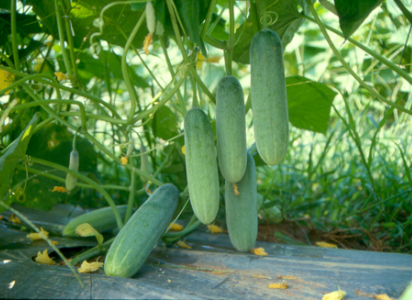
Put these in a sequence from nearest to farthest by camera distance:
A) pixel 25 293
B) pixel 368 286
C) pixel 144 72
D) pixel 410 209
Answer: pixel 25 293, pixel 368 286, pixel 410 209, pixel 144 72

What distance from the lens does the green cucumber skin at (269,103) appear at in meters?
0.88

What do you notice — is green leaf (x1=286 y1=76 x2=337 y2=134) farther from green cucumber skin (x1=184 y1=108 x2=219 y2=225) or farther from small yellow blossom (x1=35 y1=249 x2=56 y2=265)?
small yellow blossom (x1=35 y1=249 x2=56 y2=265)

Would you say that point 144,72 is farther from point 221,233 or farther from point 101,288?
point 101,288

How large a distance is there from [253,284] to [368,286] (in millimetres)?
292

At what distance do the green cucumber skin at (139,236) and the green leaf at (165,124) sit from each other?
60 centimetres

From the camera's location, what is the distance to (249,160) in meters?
1.17

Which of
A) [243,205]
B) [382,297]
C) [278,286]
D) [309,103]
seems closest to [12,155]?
[243,205]

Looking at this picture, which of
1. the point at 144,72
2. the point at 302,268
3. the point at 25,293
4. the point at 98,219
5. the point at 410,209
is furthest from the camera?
the point at 144,72

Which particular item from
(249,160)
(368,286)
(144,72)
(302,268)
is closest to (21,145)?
(249,160)

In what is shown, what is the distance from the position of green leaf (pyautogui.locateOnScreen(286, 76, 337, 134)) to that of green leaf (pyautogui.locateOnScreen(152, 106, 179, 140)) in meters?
0.53

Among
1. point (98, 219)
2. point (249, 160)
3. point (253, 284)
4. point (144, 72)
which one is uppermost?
point (144, 72)

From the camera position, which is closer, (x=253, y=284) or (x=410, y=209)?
(x=253, y=284)

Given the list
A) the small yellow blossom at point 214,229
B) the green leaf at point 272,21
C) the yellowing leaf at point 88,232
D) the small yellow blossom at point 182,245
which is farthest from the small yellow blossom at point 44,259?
the green leaf at point 272,21

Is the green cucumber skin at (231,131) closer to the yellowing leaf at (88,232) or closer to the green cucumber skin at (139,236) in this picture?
the green cucumber skin at (139,236)
